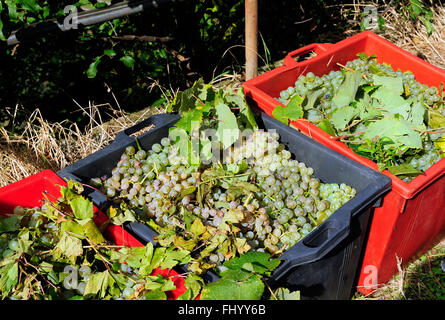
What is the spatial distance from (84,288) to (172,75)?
77.2 inches

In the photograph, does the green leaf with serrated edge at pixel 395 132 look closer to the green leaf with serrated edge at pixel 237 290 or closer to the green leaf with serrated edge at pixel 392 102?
the green leaf with serrated edge at pixel 392 102

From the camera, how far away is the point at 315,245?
4.89ft

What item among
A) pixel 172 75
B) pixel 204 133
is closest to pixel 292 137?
pixel 204 133

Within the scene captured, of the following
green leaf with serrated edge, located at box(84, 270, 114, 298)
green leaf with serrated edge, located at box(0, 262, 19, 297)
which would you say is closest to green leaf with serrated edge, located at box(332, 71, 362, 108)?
green leaf with serrated edge, located at box(84, 270, 114, 298)

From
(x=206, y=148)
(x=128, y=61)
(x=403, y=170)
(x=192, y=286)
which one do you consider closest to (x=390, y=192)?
(x=403, y=170)

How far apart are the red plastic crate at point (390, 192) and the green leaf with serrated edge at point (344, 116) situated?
0.45 feet

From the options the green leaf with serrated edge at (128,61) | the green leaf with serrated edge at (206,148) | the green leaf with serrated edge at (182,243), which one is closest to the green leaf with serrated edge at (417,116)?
the green leaf with serrated edge at (206,148)

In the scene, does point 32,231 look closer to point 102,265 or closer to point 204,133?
point 102,265

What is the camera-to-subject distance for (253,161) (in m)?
1.90

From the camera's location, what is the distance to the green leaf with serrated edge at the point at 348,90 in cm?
204

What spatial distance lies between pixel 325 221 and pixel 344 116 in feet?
2.21

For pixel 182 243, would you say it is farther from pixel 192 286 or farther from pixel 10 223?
pixel 10 223

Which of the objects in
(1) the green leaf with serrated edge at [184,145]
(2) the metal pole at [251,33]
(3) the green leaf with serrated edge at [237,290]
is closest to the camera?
(3) the green leaf with serrated edge at [237,290]

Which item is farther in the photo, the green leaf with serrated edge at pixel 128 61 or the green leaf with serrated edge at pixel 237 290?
the green leaf with serrated edge at pixel 128 61
